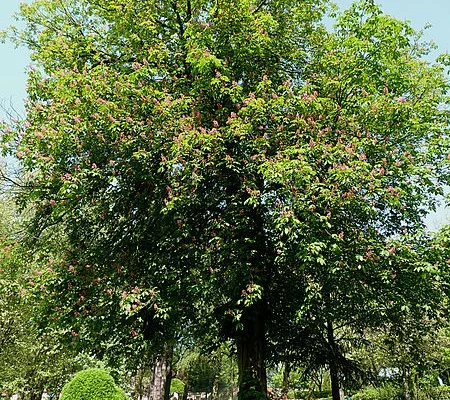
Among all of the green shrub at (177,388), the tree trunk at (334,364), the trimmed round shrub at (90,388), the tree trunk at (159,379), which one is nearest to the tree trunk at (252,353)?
the tree trunk at (334,364)

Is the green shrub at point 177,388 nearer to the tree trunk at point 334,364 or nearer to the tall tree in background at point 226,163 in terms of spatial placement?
the tree trunk at point 334,364

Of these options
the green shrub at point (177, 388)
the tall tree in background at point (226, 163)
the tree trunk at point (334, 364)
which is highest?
the tall tree in background at point (226, 163)

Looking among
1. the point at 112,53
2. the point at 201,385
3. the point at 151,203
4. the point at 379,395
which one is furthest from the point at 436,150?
the point at 201,385

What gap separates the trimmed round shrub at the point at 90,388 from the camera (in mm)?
9422

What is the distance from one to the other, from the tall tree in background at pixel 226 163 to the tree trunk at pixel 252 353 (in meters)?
0.04

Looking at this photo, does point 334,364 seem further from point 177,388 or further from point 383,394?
point 177,388

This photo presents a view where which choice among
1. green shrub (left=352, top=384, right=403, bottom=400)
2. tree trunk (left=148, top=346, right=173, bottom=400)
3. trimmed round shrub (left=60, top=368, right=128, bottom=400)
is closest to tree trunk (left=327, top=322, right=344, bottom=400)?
tree trunk (left=148, top=346, right=173, bottom=400)

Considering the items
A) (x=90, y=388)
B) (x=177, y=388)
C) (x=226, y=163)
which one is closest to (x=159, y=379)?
(x=90, y=388)

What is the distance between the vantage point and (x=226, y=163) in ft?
26.8

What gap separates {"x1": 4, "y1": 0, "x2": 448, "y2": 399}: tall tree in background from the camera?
7402 mm

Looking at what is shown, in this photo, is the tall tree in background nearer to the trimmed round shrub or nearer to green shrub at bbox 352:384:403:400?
the trimmed round shrub

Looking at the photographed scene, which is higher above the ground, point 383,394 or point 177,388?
point 177,388

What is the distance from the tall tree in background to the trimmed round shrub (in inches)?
69.6

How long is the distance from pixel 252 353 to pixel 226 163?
4399mm
